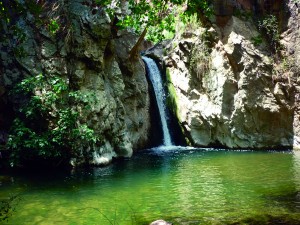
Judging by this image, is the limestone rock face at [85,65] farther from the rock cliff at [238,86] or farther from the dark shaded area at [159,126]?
the rock cliff at [238,86]

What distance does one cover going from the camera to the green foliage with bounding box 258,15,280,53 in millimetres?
17547

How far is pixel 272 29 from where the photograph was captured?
699 inches

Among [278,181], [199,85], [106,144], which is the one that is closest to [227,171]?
[278,181]

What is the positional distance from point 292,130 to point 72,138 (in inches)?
408

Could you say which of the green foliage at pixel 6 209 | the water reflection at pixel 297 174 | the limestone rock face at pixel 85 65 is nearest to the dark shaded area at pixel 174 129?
the limestone rock face at pixel 85 65

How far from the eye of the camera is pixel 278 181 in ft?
32.9

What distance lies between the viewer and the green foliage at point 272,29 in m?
17.5

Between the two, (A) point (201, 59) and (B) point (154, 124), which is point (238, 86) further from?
(B) point (154, 124)

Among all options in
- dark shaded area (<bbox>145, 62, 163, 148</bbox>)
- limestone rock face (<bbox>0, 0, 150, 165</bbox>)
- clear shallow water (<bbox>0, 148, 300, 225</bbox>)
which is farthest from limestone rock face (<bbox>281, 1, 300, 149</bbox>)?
limestone rock face (<bbox>0, 0, 150, 165</bbox>)

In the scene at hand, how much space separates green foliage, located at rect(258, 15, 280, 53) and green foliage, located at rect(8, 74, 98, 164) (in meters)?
9.85

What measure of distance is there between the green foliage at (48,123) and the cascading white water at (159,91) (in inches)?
277

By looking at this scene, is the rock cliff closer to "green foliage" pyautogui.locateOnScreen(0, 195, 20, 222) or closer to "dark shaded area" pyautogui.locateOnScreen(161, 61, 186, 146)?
"dark shaded area" pyautogui.locateOnScreen(161, 61, 186, 146)

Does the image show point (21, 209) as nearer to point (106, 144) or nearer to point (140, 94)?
point (106, 144)

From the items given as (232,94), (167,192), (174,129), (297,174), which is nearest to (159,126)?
(174,129)
